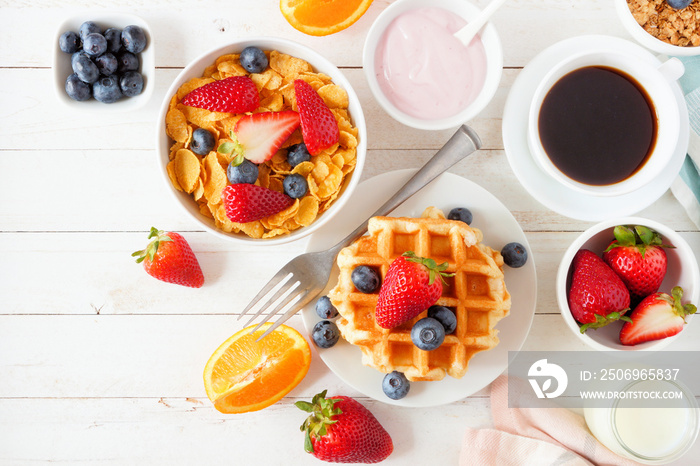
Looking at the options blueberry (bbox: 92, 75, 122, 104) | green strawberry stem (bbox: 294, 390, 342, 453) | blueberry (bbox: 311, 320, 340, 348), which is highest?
blueberry (bbox: 92, 75, 122, 104)

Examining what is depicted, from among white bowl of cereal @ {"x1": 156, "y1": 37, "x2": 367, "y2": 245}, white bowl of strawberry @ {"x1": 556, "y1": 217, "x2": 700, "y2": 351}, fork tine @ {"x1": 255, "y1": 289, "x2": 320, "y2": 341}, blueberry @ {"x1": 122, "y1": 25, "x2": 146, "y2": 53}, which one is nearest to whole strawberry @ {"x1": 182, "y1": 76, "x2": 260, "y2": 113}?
white bowl of cereal @ {"x1": 156, "y1": 37, "x2": 367, "y2": 245}

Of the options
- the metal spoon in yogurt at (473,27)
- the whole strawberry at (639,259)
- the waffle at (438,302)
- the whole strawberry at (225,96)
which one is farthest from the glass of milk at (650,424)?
the whole strawberry at (225,96)

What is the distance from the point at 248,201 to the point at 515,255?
62 cm

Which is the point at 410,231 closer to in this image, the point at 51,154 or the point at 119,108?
the point at 119,108

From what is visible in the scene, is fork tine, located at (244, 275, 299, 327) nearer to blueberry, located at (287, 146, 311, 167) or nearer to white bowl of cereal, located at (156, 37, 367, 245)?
white bowl of cereal, located at (156, 37, 367, 245)

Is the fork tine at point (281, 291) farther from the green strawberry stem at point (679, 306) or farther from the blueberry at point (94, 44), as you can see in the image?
the green strawberry stem at point (679, 306)

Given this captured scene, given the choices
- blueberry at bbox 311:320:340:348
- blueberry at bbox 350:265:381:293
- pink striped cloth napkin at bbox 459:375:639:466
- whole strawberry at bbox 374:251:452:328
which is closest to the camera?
whole strawberry at bbox 374:251:452:328

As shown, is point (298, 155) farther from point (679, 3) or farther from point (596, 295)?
point (679, 3)

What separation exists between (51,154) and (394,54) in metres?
0.94

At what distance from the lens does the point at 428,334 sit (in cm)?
112

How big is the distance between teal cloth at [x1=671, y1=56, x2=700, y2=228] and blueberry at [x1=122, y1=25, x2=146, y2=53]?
1321mm

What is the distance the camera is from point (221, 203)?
1.24m

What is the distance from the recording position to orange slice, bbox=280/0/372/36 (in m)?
1.32

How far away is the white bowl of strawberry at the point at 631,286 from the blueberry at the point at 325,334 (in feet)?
1.75
